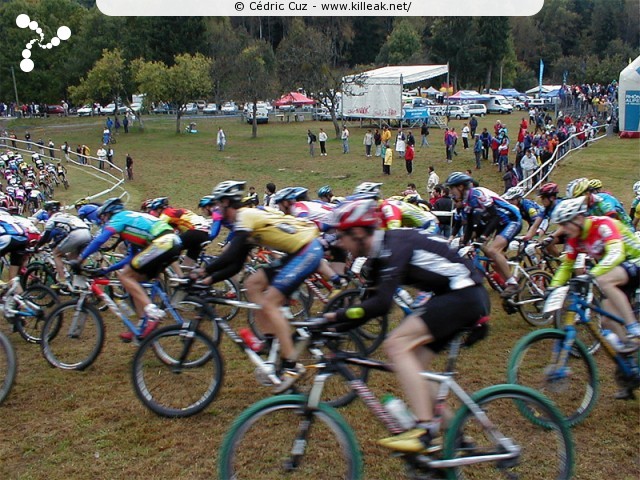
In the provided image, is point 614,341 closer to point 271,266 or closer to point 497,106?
point 271,266

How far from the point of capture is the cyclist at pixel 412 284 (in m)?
4.54

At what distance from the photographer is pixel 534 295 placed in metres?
9.24

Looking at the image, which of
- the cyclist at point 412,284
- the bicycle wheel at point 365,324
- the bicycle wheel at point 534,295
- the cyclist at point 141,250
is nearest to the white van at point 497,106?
the bicycle wheel at point 534,295

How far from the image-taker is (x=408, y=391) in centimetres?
443

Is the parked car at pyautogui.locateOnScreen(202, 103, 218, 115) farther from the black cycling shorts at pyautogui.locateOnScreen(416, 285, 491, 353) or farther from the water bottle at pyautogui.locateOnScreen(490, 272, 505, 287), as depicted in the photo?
the black cycling shorts at pyautogui.locateOnScreen(416, 285, 491, 353)

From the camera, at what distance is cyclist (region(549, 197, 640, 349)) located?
20.4ft

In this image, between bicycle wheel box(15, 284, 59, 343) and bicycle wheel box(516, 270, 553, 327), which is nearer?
bicycle wheel box(15, 284, 59, 343)

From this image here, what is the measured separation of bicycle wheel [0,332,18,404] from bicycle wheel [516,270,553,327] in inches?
267

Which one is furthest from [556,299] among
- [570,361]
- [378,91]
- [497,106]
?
[497,106]

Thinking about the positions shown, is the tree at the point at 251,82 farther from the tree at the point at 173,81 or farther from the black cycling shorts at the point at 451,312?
the black cycling shorts at the point at 451,312

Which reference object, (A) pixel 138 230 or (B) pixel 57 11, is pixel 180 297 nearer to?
(A) pixel 138 230

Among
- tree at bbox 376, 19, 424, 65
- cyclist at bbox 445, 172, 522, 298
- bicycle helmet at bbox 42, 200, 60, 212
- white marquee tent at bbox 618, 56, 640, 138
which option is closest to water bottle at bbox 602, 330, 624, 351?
cyclist at bbox 445, 172, 522, 298

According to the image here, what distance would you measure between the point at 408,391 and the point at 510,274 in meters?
5.68

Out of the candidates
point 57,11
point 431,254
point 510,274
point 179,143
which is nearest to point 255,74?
point 179,143
